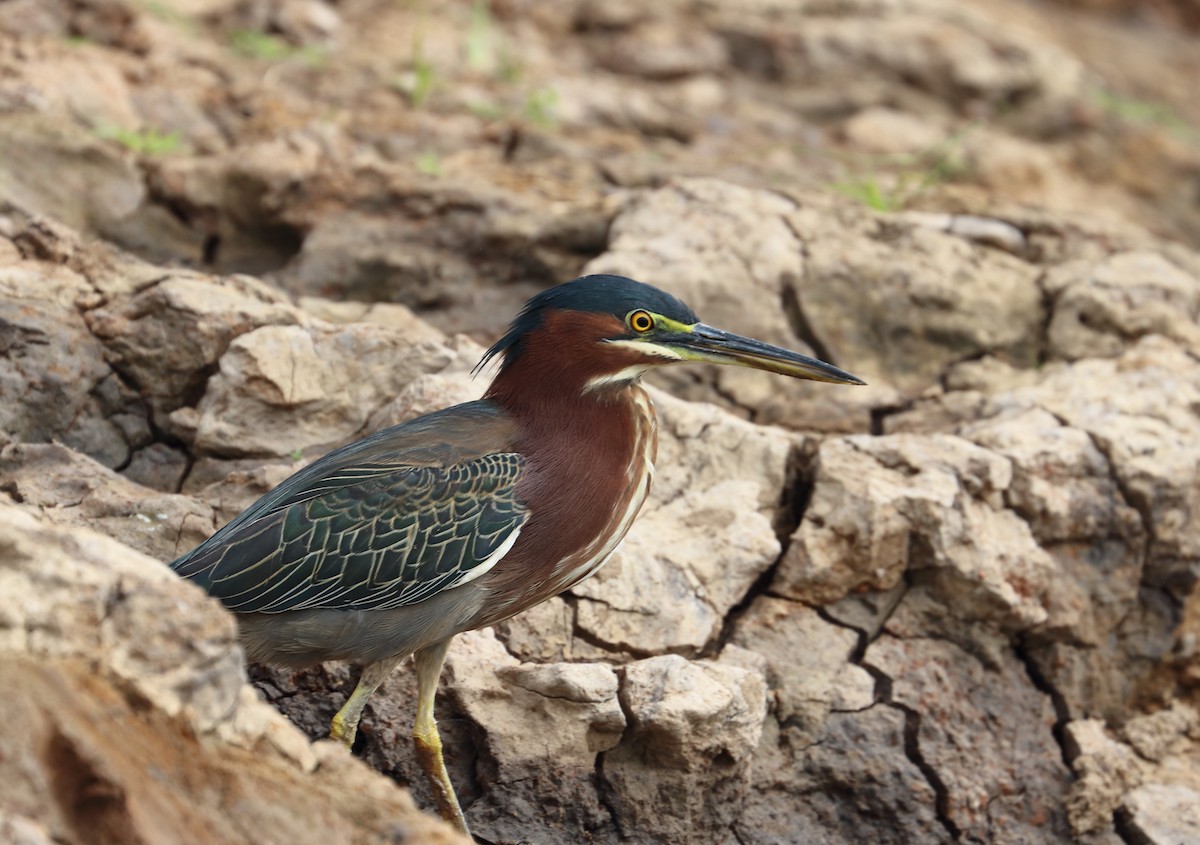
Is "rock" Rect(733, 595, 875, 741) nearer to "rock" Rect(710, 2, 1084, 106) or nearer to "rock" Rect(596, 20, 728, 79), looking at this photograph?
"rock" Rect(596, 20, 728, 79)

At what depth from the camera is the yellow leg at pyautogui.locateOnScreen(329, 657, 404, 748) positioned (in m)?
3.69

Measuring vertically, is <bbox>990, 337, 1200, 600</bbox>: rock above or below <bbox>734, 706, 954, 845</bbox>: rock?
above

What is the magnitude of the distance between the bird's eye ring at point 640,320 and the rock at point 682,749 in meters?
1.01

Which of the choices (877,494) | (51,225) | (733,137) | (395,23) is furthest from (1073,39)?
(51,225)

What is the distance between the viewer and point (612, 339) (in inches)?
159

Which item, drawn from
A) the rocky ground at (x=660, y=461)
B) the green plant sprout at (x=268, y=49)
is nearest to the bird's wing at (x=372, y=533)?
the rocky ground at (x=660, y=461)

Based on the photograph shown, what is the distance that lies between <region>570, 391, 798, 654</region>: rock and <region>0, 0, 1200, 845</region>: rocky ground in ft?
0.05

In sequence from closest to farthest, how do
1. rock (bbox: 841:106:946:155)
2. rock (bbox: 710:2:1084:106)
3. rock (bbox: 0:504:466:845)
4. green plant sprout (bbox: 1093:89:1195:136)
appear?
rock (bbox: 0:504:466:845), rock (bbox: 841:106:946:155), rock (bbox: 710:2:1084:106), green plant sprout (bbox: 1093:89:1195:136)

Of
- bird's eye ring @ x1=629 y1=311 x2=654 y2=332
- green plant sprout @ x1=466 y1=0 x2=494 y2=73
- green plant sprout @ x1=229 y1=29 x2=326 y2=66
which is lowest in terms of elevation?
green plant sprout @ x1=229 y1=29 x2=326 y2=66

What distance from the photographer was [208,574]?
3.59m

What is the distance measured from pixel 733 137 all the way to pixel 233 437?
4.45 m

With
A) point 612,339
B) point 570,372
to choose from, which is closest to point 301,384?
point 570,372

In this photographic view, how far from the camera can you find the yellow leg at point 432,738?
370cm

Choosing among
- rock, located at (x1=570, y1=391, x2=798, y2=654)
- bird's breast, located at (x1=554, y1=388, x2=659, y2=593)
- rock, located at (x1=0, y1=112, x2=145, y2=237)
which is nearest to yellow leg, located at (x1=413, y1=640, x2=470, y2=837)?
bird's breast, located at (x1=554, y1=388, x2=659, y2=593)
